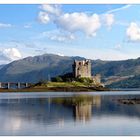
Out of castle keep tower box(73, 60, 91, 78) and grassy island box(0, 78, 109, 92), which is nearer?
grassy island box(0, 78, 109, 92)

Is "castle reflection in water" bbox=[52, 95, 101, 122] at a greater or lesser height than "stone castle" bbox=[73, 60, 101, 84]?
lesser

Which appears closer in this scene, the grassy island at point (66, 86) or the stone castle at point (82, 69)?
the grassy island at point (66, 86)

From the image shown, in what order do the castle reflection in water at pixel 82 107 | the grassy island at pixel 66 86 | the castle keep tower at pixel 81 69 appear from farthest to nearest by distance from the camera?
the castle keep tower at pixel 81 69, the grassy island at pixel 66 86, the castle reflection in water at pixel 82 107

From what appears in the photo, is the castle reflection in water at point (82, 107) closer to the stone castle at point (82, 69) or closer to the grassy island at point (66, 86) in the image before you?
the grassy island at point (66, 86)

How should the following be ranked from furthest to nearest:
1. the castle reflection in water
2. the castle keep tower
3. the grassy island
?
1. the castle keep tower
2. the grassy island
3. the castle reflection in water

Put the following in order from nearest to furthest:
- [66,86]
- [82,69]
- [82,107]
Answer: [82,107] < [66,86] < [82,69]

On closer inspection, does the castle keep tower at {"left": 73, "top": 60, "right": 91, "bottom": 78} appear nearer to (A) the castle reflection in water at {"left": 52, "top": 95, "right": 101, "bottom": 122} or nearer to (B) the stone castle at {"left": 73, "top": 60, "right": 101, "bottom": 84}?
(B) the stone castle at {"left": 73, "top": 60, "right": 101, "bottom": 84}

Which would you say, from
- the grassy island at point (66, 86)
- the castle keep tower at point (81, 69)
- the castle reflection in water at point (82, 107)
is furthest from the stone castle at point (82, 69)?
the castle reflection in water at point (82, 107)

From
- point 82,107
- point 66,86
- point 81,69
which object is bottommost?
point 66,86

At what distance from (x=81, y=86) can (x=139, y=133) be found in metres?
125

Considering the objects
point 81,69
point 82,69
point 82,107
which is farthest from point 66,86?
point 82,107

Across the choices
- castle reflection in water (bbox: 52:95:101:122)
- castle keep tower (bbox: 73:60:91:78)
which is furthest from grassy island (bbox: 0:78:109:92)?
castle reflection in water (bbox: 52:95:101:122)

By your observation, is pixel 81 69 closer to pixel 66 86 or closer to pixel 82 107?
pixel 66 86

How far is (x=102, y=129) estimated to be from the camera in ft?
81.8
